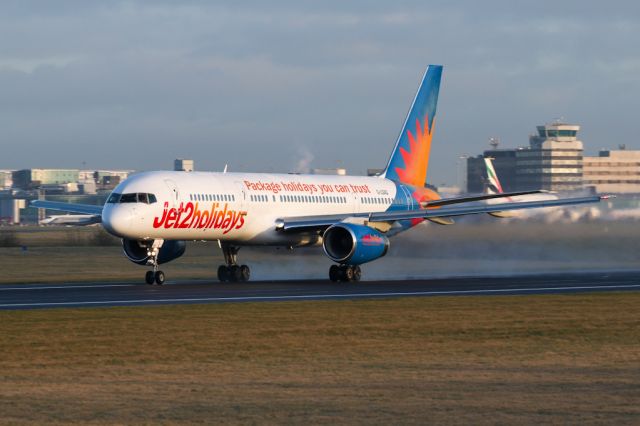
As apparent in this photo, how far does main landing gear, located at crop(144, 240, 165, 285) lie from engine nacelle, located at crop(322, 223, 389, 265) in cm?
679

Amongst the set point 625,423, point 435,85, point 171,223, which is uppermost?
point 435,85

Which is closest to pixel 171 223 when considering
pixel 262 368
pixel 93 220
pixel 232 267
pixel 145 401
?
pixel 232 267

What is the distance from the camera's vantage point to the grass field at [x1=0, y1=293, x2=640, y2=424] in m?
17.2

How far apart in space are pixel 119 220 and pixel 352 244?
9.33 metres

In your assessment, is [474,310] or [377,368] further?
[474,310]

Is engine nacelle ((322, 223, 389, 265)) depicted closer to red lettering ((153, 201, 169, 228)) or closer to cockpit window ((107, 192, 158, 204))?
red lettering ((153, 201, 169, 228))

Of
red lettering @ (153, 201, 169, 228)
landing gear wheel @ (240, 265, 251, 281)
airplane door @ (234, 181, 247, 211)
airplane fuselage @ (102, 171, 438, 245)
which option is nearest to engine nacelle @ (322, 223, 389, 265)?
airplane fuselage @ (102, 171, 438, 245)

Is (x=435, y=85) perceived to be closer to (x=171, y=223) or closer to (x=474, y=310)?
(x=171, y=223)

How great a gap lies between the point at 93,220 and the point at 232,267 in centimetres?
759

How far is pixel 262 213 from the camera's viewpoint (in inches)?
2041

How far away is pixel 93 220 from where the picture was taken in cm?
5575

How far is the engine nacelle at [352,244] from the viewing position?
4928 centimetres

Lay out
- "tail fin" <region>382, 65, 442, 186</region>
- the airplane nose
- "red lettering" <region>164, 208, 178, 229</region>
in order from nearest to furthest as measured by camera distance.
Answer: the airplane nose
"red lettering" <region>164, 208, 178, 229</region>
"tail fin" <region>382, 65, 442, 186</region>

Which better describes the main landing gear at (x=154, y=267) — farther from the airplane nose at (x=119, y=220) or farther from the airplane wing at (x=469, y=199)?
the airplane wing at (x=469, y=199)
